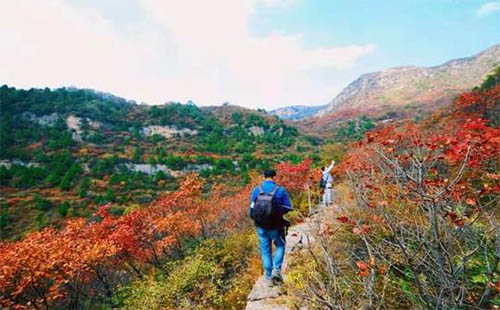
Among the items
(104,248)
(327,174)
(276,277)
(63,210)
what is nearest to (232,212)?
(327,174)

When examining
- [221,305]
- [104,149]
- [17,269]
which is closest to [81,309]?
[17,269]

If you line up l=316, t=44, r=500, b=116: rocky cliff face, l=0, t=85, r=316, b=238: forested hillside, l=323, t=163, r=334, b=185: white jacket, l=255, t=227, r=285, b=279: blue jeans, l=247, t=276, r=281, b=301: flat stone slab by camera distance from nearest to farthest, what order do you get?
l=255, t=227, r=285, b=279: blue jeans → l=247, t=276, r=281, b=301: flat stone slab → l=323, t=163, r=334, b=185: white jacket → l=0, t=85, r=316, b=238: forested hillside → l=316, t=44, r=500, b=116: rocky cliff face

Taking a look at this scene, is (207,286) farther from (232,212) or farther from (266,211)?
(232,212)

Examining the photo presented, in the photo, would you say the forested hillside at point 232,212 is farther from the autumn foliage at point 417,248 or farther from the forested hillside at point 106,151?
the forested hillside at point 106,151

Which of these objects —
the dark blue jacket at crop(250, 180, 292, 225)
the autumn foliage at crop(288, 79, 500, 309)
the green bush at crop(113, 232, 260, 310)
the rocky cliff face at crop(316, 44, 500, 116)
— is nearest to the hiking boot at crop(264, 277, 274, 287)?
the autumn foliage at crop(288, 79, 500, 309)

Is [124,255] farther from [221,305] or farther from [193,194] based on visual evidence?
[221,305]

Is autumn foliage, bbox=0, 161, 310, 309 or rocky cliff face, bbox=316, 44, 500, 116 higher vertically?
rocky cliff face, bbox=316, 44, 500, 116

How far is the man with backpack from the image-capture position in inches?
155

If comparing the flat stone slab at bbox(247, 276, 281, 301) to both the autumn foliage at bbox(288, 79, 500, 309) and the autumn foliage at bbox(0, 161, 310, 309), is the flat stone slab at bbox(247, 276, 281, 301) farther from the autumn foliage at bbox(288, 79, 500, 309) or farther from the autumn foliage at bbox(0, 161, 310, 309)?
the autumn foliage at bbox(0, 161, 310, 309)

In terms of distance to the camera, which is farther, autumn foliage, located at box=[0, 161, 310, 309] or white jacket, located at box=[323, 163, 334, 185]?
white jacket, located at box=[323, 163, 334, 185]

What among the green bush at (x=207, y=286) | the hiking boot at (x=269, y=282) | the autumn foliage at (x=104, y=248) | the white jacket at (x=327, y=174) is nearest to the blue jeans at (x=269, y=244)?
the hiking boot at (x=269, y=282)

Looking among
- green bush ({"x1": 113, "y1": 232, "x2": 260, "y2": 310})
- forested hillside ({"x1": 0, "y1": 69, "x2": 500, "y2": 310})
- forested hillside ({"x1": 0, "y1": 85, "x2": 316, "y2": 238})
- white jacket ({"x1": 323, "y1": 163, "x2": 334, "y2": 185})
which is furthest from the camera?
forested hillside ({"x1": 0, "y1": 85, "x2": 316, "y2": 238})

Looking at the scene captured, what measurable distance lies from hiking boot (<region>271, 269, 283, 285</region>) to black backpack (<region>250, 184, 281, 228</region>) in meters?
0.71

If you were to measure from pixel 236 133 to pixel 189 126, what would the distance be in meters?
14.1
